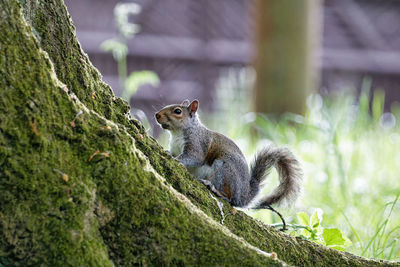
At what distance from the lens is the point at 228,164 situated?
222 cm

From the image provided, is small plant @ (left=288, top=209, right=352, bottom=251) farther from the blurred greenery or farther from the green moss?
the green moss

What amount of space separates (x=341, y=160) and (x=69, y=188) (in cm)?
180

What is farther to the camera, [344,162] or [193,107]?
[344,162]

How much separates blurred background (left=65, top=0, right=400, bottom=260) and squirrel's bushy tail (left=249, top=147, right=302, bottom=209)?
0.09 meters

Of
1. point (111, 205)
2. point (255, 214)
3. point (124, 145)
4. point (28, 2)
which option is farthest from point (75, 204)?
point (255, 214)

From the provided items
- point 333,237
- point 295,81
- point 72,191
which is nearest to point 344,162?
point 333,237

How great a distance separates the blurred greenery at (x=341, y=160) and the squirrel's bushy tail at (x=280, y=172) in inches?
2.5

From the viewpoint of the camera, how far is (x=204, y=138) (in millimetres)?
2395

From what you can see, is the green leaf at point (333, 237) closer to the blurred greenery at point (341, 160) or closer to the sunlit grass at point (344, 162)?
the blurred greenery at point (341, 160)

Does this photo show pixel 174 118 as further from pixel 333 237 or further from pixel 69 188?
pixel 69 188

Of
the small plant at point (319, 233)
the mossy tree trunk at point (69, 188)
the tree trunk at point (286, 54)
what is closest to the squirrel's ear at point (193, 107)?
the small plant at point (319, 233)

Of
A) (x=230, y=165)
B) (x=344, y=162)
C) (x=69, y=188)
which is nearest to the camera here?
(x=69, y=188)

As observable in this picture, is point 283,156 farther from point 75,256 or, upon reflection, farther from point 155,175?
point 75,256

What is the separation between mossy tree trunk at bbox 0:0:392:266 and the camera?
3.67 ft
